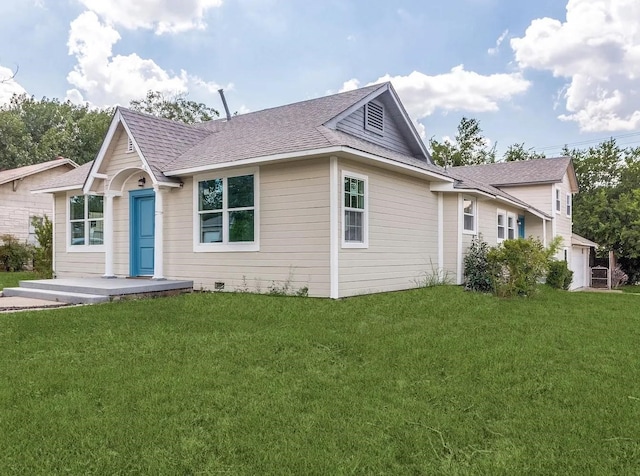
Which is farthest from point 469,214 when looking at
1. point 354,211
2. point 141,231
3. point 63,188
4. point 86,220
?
point 63,188

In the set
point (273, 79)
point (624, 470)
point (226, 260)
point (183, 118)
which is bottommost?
point (624, 470)

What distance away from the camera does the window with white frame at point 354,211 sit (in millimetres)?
9195

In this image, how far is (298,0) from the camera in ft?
44.2

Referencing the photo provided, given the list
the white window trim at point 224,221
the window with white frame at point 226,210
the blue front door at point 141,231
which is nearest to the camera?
the white window trim at point 224,221

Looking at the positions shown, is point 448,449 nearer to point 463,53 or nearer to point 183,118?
point 463,53

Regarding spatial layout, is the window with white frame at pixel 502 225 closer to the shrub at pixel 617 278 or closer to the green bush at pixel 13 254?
the shrub at pixel 617 278

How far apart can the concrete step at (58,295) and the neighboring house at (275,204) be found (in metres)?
1.82

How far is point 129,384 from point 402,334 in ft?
11.2

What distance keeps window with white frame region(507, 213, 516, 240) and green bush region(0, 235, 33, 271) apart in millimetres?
18558

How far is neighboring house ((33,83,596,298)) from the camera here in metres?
9.08

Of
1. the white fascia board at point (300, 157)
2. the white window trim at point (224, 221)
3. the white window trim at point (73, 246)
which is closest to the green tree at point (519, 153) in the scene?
the white fascia board at point (300, 157)

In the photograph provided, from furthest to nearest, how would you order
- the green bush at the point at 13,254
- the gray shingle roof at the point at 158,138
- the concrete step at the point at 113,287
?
the green bush at the point at 13,254 → the gray shingle roof at the point at 158,138 → the concrete step at the point at 113,287

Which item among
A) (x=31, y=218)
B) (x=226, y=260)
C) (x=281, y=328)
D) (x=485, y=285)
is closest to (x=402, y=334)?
(x=281, y=328)

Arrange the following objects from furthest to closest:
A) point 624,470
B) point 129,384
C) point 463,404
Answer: point 129,384, point 463,404, point 624,470
